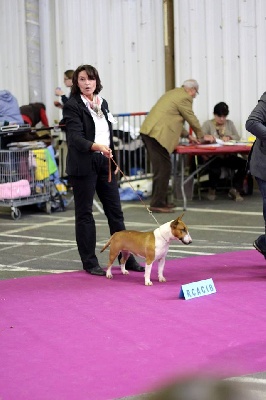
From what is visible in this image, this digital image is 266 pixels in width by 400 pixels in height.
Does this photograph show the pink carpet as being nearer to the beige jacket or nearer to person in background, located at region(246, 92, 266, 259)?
person in background, located at region(246, 92, 266, 259)

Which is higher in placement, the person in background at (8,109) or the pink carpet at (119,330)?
the person in background at (8,109)

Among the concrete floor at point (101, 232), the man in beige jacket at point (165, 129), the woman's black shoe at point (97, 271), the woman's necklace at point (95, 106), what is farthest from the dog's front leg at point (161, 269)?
the man in beige jacket at point (165, 129)

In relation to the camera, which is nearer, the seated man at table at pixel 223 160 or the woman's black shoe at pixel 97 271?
the woman's black shoe at pixel 97 271

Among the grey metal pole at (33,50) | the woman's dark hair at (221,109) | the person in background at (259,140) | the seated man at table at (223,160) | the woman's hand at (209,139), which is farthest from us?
the grey metal pole at (33,50)

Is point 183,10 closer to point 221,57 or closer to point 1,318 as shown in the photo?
point 221,57

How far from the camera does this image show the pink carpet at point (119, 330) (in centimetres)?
348

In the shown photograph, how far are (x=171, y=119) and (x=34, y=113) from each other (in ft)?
11.5

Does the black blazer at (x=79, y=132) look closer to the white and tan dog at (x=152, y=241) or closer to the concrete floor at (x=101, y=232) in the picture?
the white and tan dog at (x=152, y=241)

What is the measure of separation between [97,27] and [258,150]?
23.9ft

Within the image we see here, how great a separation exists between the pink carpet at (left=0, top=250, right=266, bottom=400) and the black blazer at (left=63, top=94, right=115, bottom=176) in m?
0.87

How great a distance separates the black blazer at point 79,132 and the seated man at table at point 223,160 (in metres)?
5.14

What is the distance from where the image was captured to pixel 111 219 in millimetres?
6145

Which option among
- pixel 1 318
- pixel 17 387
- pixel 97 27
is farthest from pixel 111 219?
pixel 97 27

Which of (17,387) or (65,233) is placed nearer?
(17,387)
